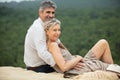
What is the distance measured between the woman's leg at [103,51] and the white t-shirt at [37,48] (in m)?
0.24

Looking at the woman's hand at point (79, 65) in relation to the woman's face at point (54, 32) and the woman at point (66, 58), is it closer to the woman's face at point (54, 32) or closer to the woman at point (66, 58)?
the woman at point (66, 58)

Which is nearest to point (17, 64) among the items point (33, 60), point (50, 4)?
point (33, 60)

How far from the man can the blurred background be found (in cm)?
12

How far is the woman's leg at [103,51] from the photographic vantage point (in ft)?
7.43

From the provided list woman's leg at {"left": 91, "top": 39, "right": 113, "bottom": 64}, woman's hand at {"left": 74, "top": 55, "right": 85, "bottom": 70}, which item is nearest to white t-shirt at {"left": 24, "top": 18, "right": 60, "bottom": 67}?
woman's hand at {"left": 74, "top": 55, "right": 85, "bottom": 70}

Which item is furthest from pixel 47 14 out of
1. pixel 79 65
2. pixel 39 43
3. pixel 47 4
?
pixel 79 65

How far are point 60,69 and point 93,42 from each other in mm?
435

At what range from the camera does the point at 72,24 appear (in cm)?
262

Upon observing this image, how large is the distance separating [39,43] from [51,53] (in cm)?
8

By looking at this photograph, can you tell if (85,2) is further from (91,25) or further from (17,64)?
(17,64)

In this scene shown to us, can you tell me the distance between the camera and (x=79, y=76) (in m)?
2.05

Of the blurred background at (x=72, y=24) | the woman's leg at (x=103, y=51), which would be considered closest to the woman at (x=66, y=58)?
the woman's leg at (x=103, y=51)

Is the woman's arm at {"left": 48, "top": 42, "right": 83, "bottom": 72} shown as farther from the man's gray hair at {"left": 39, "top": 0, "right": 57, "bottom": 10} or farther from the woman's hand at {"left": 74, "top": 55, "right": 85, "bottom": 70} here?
the man's gray hair at {"left": 39, "top": 0, "right": 57, "bottom": 10}

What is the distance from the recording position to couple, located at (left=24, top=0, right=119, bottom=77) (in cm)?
216
